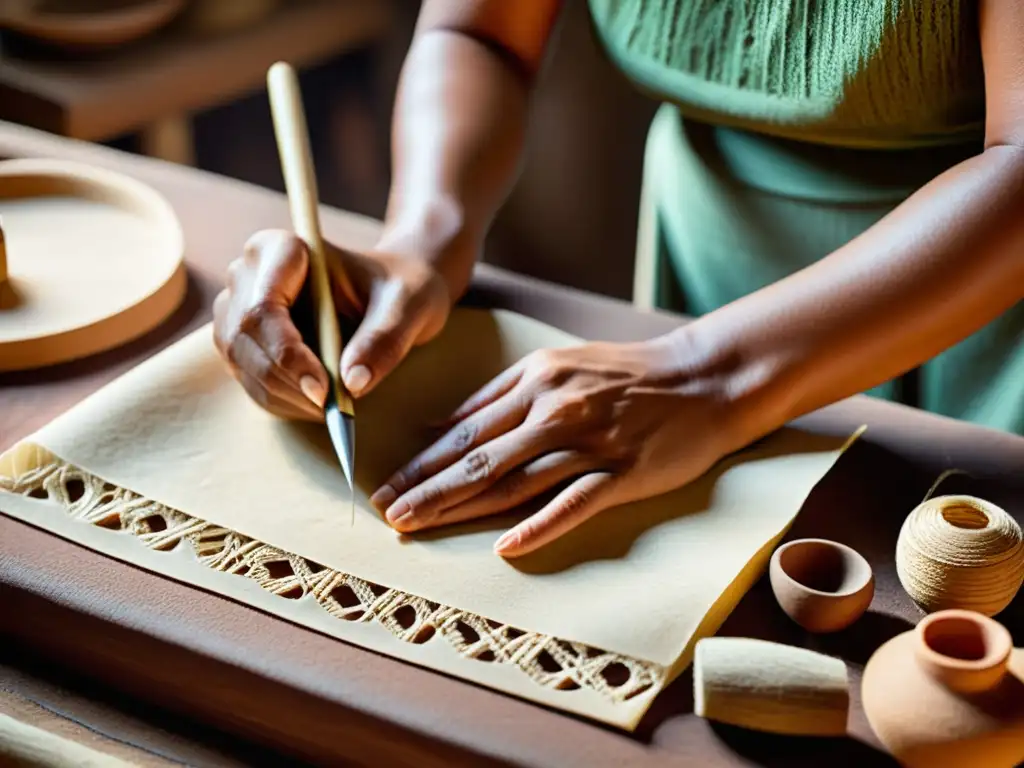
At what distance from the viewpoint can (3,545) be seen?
2.58 feet

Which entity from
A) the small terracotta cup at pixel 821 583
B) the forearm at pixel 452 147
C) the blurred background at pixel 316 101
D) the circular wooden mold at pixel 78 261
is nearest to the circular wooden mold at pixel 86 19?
the blurred background at pixel 316 101

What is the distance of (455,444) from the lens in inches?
33.2

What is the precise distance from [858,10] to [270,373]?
550 mm

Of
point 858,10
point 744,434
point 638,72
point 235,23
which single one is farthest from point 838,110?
point 235,23

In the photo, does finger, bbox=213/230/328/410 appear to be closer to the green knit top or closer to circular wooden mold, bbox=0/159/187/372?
circular wooden mold, bbox=0/159/187/372

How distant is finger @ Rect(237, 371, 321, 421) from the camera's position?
88 cm

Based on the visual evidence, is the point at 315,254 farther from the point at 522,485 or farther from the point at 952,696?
the point at 952,696

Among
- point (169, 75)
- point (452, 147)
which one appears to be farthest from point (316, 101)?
point (452, 147)

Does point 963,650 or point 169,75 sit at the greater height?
point 963,650

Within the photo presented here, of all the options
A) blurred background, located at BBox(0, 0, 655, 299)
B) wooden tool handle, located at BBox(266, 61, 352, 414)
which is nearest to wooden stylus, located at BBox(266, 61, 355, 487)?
wooden tool handle, located at BBox(266, 61, 352, 414)

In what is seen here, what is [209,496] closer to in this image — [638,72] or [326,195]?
[638,72]

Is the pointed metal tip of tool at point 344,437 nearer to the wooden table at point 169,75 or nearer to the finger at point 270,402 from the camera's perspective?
the finger at point 270,402

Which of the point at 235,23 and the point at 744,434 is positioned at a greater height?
the point at 744,434

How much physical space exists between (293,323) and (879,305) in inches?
16.8
